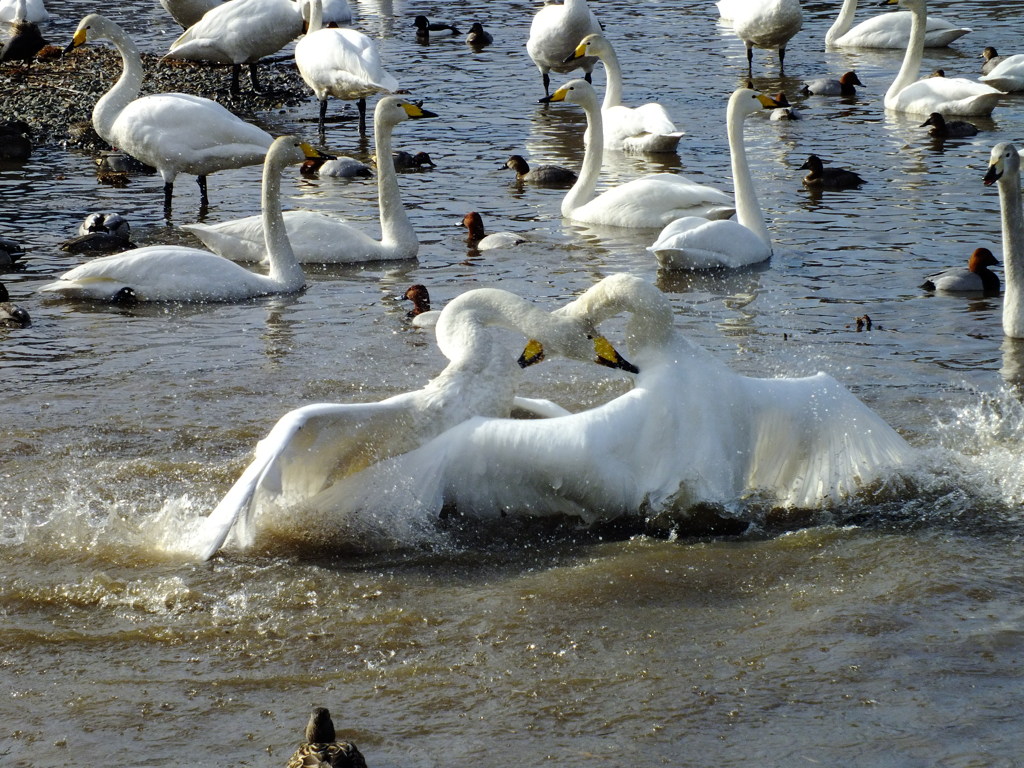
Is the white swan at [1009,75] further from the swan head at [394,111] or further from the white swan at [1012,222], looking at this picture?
the white swan at [1012,222]

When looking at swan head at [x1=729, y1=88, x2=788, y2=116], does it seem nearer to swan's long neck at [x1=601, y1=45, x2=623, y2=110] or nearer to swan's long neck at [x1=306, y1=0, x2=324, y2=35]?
swan's long neck at [x1=601, y1=45, x2=623, y2=110]

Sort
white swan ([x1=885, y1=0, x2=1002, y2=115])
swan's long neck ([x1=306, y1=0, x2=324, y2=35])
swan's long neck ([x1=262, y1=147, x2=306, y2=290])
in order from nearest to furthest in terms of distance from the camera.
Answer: swan's long neck ([x1=262, y1=147, x2=306, y2=290]), white swan ([x1=885, y1=0, x2=1002, y2=115]), swan's long neck ([x1=306, y1=0, x2=324, y2=35])

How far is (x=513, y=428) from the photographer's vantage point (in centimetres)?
564

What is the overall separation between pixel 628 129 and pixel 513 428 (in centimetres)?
927

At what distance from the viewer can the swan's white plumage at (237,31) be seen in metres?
17.1

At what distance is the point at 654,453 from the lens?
5.69m

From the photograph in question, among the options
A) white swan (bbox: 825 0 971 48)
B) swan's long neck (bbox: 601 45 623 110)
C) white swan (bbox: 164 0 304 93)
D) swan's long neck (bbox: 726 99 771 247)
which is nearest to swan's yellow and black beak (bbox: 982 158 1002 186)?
swan's long neck (bbox: 726 99 771 247)

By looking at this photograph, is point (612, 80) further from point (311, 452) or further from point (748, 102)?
point (311, 452)

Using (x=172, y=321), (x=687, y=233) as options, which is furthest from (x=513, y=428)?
(x=687, y=233)

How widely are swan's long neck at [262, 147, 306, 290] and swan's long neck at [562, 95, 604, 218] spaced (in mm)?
2803

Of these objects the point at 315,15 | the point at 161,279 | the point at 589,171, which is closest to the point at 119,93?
the point at 161,279

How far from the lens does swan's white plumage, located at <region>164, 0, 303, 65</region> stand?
1714cm

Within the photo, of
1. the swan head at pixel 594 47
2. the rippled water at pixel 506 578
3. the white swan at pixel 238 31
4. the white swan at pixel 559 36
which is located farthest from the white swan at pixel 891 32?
the rippled water at pixel 506 578

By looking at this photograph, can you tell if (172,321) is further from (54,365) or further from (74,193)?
(74,193)
